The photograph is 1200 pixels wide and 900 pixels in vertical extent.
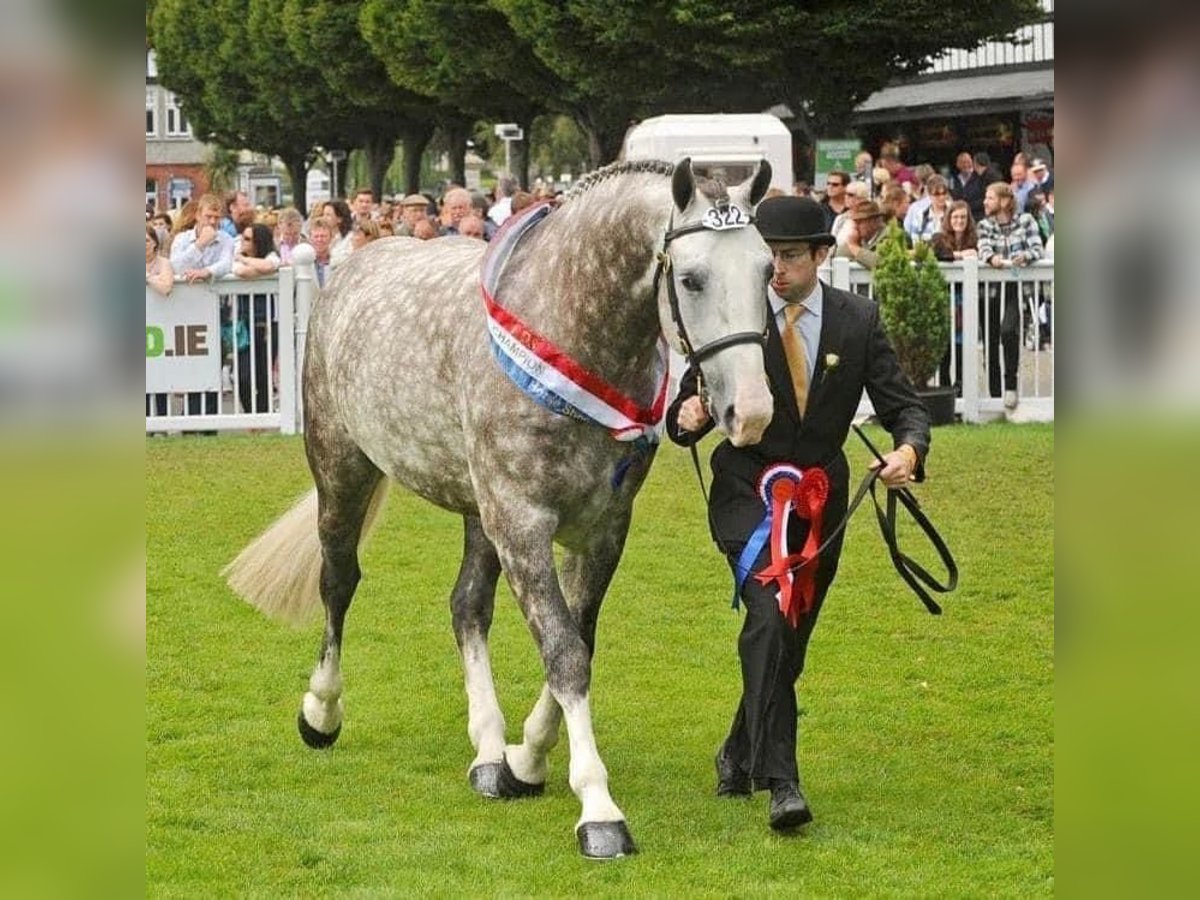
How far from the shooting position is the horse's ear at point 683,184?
5.02 m

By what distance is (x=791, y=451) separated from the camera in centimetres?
572

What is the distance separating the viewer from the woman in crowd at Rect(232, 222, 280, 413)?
1728 centimetres

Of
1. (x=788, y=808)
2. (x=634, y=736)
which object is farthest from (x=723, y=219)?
(x=634, y=736)

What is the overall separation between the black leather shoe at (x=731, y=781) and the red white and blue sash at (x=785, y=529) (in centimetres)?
66

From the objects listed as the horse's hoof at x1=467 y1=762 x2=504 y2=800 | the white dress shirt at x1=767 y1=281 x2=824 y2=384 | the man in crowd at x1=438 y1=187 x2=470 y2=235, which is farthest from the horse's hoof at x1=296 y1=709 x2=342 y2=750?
the man in crowd at x1=438 y1=187 x2=470 y2=235

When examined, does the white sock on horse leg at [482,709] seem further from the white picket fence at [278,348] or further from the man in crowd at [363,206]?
the man in crowd at [363,206]

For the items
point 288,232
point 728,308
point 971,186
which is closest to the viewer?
point 728,308

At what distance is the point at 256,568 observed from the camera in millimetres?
7621

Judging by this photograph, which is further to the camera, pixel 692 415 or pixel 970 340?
pixel 970 340

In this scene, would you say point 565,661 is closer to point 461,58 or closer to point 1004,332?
point 1004,332

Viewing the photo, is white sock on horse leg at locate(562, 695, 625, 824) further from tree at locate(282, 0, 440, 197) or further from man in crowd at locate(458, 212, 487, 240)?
tree at locate(282, 0, 440, 197)

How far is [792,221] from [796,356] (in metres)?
0.42
